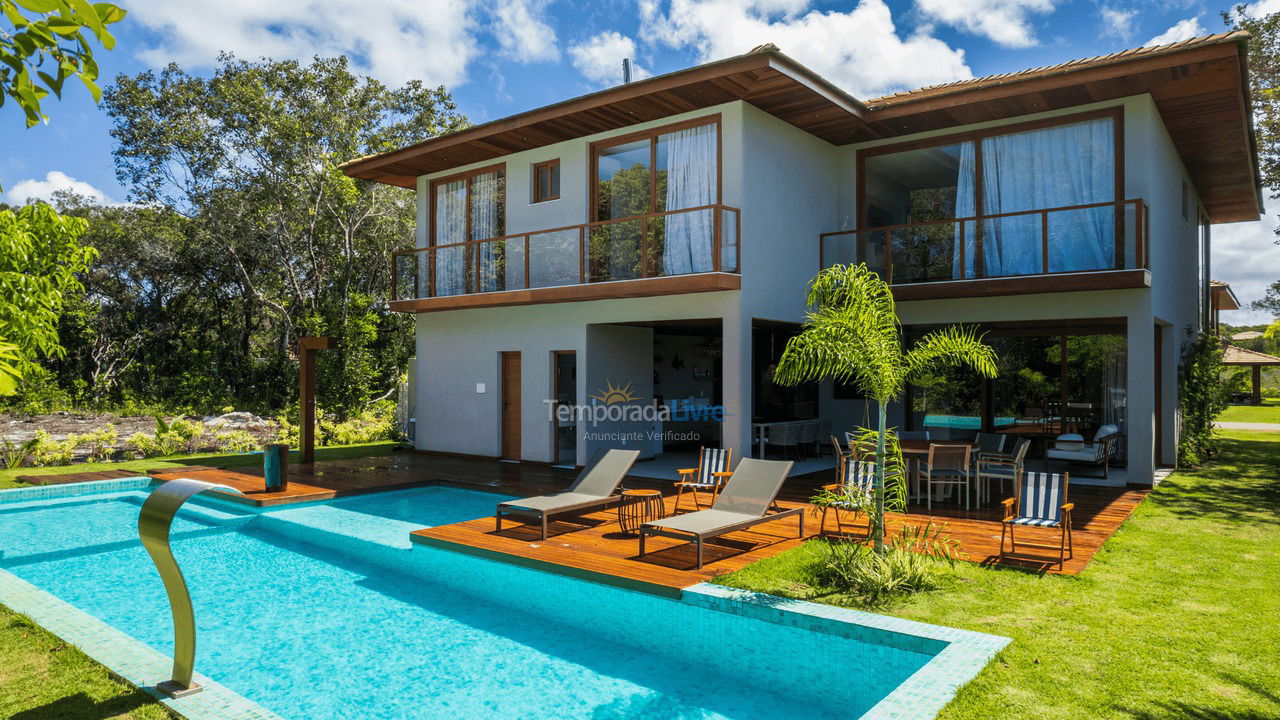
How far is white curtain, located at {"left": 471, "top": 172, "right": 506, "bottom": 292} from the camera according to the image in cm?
1472

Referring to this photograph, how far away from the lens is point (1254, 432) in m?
21.9

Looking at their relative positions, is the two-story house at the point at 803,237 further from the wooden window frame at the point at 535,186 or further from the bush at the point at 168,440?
the bush at the point at 168,440

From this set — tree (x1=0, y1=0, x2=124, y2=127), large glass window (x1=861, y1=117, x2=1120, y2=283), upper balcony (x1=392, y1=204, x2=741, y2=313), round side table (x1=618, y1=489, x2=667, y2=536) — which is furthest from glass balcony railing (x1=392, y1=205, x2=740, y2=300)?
tree (x1=0, y1=0, x2=124, y2=127)

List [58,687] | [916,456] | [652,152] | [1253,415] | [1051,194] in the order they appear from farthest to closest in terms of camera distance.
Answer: [1253,415] → [652,152] → [1051,194] → [916,456] → [58,687]

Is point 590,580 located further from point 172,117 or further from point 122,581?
point 172,117

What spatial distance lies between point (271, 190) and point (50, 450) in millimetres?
10333

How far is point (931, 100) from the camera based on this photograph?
1168 centimetres

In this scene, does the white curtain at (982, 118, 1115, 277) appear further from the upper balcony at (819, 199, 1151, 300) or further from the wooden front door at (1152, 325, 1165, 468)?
the wooden front door at (1152, 325, 1165, 468)

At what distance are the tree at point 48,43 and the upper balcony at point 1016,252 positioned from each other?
11741 mm

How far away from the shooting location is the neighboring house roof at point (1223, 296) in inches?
859

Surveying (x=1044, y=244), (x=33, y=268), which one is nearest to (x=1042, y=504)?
(x=1044, y=244)

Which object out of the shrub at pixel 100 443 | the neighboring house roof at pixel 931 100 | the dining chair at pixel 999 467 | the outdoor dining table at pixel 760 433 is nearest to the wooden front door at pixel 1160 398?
the neighboring house roof at pixel 931 100

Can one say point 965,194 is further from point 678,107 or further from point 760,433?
point 760,433

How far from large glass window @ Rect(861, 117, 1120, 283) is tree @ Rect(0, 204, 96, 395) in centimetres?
1095
